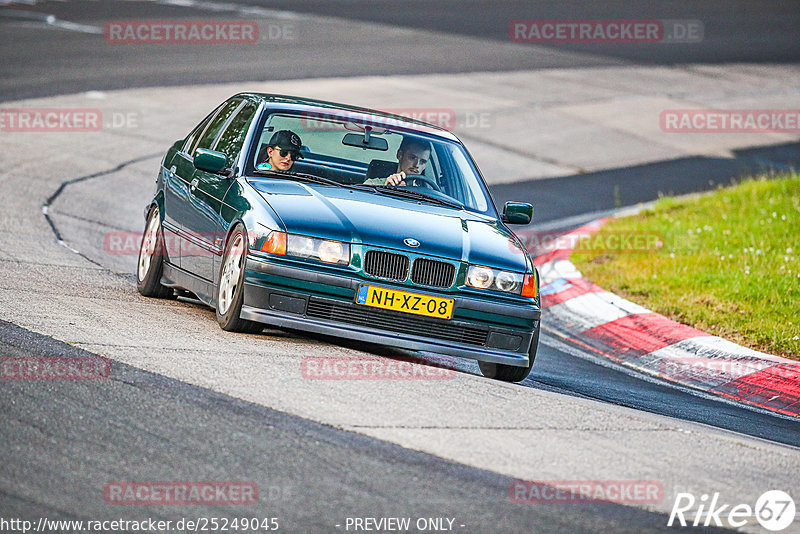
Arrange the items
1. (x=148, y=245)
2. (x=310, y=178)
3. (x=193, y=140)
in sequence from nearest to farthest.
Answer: (x=310, y=178), (x=148, y=245), (x=193, y=140)

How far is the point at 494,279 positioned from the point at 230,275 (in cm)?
163

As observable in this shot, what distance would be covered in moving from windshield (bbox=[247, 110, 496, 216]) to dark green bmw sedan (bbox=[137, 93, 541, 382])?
0.01m

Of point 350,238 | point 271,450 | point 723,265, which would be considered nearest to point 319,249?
point 350,238

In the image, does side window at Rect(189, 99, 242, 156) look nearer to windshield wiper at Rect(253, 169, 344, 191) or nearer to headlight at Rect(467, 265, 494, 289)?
windshield wiper at Rect(253, 169, 344, 191)

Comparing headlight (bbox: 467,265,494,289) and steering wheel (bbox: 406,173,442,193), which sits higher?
steering wheel (bbox: 406,173,442,193)

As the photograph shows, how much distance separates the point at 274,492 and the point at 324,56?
2087 cm

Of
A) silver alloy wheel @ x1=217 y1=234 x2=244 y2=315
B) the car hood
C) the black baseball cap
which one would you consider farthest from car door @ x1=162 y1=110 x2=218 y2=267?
silver alloy wheel @ x1=217 y1=234 x2=244 y2=315

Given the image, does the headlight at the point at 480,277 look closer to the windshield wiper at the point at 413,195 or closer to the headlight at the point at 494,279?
the headlight at the point at 494,279

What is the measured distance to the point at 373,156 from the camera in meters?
8.94

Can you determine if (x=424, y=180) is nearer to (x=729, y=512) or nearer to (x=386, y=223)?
(x=386, y=223)

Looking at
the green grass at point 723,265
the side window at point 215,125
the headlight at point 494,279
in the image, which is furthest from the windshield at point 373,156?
the green grass at point 723,265

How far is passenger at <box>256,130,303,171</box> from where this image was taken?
8.55 m

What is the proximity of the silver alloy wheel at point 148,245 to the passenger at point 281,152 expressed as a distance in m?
1.31

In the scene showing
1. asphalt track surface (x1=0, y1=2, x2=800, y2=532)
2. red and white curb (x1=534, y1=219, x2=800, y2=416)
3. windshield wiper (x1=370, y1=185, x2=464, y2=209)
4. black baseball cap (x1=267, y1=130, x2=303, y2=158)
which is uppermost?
black baseball cap (x1=267, y1=130, x2=303, y2=158)
